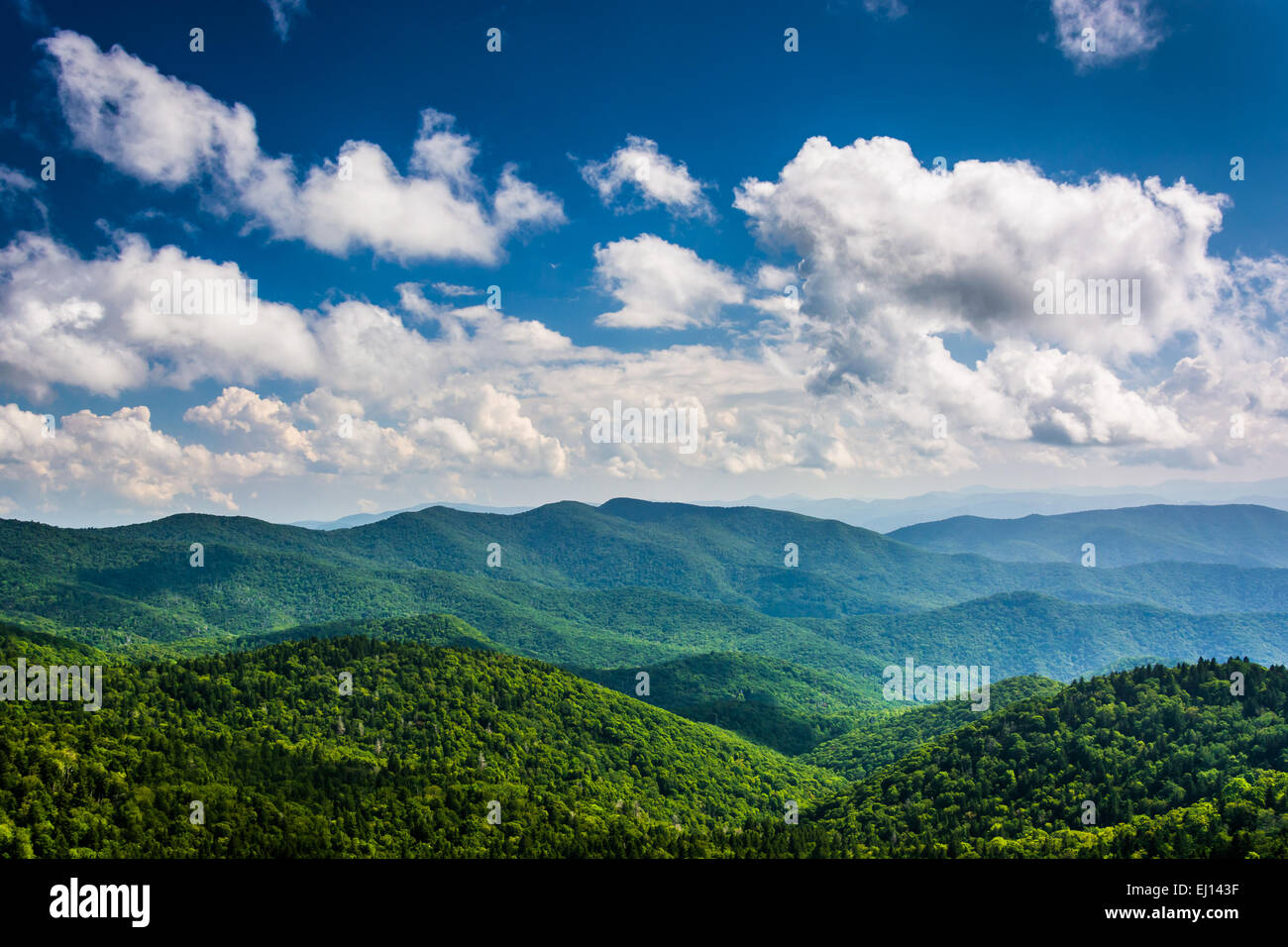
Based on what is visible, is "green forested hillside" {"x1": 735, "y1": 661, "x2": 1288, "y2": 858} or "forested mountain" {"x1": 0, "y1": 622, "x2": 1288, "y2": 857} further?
"green forested hillside" {"x1": 735, "y1": 661, "x2": 1288, "y2": 858}

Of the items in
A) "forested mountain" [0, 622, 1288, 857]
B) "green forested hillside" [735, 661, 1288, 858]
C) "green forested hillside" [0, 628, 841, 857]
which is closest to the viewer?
"green forested hillside" [0, 628, 841, 857]

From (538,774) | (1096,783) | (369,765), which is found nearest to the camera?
(1096,783)

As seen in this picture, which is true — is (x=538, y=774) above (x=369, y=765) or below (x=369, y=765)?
below

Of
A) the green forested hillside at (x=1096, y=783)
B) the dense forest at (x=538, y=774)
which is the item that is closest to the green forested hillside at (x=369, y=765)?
the dense forest at (x=538, y=774)

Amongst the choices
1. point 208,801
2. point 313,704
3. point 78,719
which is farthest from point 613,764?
point 78,719

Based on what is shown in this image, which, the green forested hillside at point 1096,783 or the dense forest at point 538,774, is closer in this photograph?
the dense forest at point 538,774
